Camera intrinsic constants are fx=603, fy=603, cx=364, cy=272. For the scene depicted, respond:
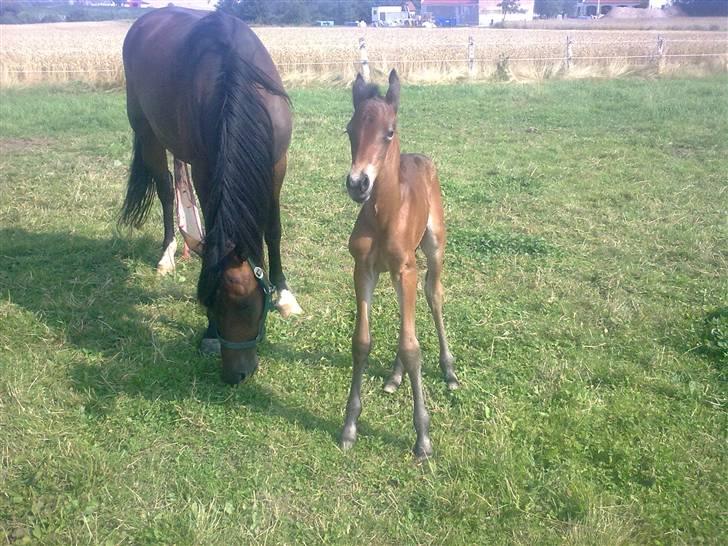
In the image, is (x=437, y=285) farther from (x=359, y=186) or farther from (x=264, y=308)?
(x=359, y=186)

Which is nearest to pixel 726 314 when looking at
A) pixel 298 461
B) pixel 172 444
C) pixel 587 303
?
pixel 587 303

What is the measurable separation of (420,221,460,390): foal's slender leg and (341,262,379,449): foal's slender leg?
52cm

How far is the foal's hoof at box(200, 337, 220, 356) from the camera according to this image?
3.88 m

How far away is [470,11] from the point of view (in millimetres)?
60625

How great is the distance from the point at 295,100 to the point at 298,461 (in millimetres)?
11719

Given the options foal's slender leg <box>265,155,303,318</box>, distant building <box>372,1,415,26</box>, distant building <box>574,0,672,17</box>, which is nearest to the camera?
foal's slender leg <box>265,155,303,318</box>

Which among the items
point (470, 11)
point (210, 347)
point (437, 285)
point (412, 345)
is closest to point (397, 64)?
point (210, 347)

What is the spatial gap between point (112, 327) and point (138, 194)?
1.74m

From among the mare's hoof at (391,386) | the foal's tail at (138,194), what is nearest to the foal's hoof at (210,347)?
the mare's hoof at (391,386)

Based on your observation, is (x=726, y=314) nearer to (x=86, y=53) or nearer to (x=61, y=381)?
(x=61, y=381)

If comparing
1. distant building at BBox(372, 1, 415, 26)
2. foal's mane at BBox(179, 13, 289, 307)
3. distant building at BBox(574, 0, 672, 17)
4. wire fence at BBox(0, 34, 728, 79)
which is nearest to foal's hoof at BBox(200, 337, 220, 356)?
foal's mane at BBox(179, 13, 289, 307)

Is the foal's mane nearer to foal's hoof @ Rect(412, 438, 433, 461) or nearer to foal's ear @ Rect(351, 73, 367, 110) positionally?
foal's ear @ Rect(351, 73, 367, 110)

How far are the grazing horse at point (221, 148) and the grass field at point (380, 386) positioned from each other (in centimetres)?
43

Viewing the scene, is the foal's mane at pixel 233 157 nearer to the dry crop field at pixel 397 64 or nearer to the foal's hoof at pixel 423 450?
the foal's hoof at pixel 423 450
